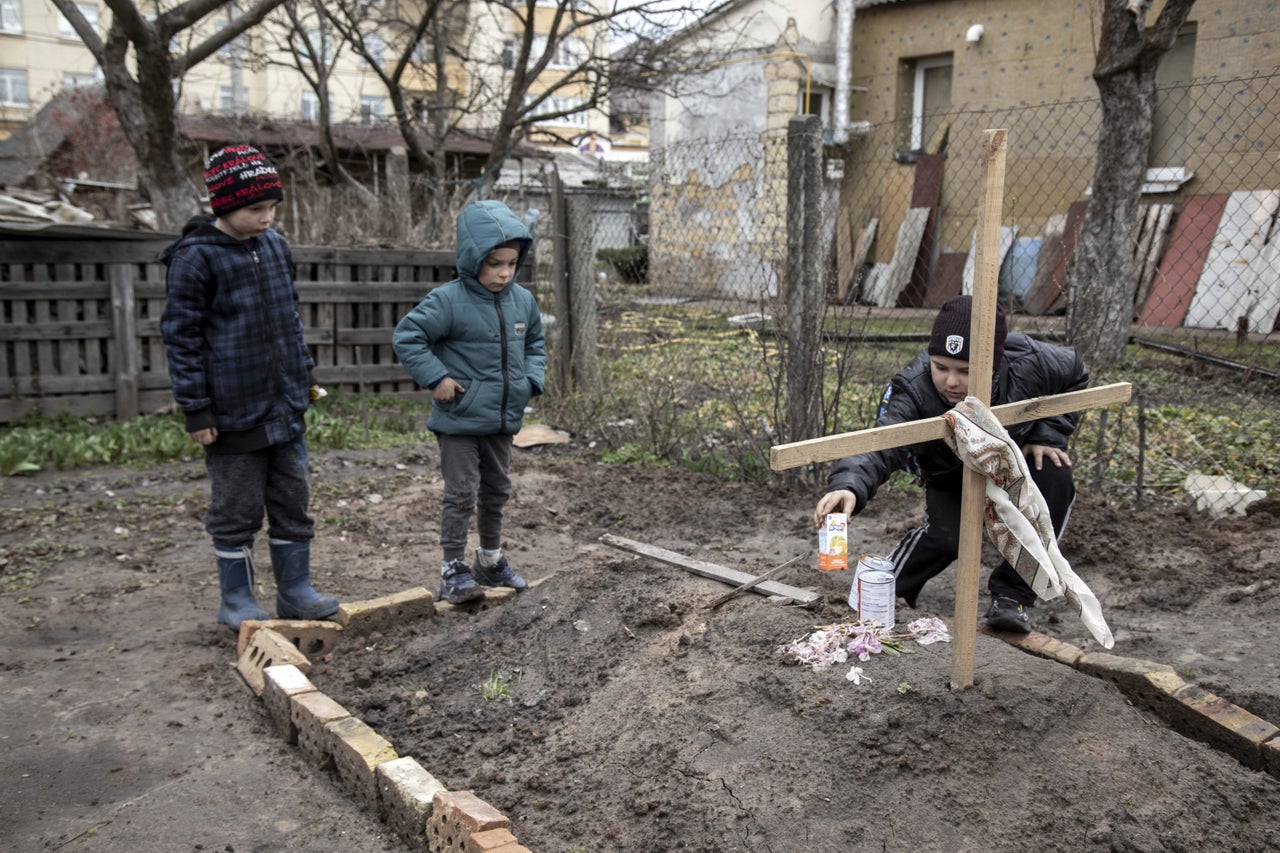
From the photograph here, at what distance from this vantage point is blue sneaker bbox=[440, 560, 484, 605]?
4148mm

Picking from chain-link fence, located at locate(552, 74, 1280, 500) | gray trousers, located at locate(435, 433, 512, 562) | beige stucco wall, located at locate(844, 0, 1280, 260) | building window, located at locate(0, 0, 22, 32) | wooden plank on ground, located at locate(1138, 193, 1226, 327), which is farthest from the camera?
building window, located at locate(0, 0, 22, 32)

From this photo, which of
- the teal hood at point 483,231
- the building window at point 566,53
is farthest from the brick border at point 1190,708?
the building window at point 566,53

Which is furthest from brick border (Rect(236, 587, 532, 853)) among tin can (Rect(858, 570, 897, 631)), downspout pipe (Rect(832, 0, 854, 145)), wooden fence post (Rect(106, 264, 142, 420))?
downspout pipe (Rect(832, 0, 854, 145))

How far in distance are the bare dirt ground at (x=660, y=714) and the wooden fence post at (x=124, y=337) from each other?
3.06 metres

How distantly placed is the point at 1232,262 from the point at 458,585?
10.4 metres

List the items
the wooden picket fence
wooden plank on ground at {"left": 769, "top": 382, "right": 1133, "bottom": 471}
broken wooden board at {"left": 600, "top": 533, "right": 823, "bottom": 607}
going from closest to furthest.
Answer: wooden plank on ground at {"left": 769, "top": 382, "right": 1133, "bottom": 471} → broken wooden board at {"left": 600, "top": 533, "right": 823, "bottom": 607} → the wooden picket fence

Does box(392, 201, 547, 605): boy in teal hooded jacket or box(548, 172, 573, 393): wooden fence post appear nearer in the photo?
box(392, 201, 547, 605): boy in teal hooded jacket

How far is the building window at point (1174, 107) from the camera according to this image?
13.1m

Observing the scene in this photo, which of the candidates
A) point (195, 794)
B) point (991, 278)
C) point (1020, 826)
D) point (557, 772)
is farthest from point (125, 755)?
point (991, 278)

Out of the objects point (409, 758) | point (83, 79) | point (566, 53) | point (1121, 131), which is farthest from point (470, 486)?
point (83, 79)

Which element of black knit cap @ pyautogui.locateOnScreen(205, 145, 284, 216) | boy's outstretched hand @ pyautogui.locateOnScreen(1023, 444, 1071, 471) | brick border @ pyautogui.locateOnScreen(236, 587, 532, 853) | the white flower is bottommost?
brick border @ pyautogui.locateOnScreen(236, 587, 532, 853)

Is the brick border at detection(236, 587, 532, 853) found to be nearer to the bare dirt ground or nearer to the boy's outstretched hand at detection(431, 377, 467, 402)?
the bare dirt ground

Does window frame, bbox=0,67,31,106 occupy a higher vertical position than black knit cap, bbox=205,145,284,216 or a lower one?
higher

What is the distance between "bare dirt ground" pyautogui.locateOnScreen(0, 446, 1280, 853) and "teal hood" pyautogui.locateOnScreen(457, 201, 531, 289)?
1381 mm
